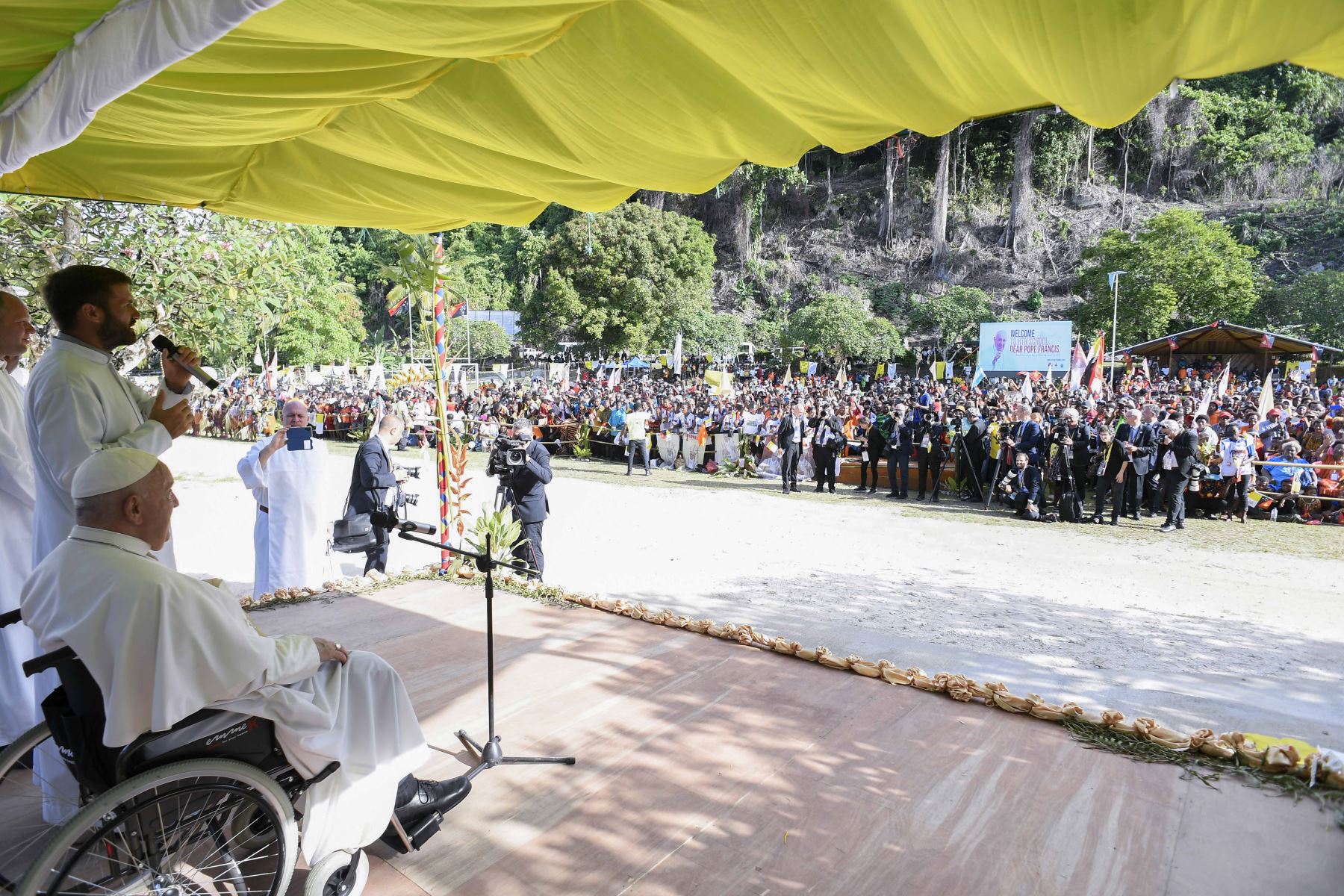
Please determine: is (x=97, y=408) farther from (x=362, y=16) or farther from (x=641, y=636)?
(x=641, y=636)

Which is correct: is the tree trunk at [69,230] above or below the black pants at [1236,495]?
above

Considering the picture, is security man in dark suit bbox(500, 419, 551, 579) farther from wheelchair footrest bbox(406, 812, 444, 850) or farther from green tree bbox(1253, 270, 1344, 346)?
green tree bbox(1253, 270, 1344, 346)

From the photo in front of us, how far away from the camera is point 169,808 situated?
1.91 metres

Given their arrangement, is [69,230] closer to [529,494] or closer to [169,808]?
[529,494]

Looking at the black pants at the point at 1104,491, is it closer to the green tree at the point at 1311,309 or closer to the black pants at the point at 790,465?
the black pants at the point at 790,465

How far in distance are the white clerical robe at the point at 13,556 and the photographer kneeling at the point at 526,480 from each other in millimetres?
3409

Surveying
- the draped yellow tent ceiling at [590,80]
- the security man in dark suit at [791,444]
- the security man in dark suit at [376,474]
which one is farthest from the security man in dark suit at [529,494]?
the security man in dark suit at [791,444]

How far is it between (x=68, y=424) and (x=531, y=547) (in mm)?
4233

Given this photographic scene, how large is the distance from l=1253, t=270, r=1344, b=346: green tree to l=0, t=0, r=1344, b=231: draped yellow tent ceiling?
40909mm

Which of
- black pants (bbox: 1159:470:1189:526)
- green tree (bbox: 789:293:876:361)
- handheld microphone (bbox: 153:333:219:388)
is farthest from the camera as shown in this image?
green tree (bbox: 789:293:876:361)

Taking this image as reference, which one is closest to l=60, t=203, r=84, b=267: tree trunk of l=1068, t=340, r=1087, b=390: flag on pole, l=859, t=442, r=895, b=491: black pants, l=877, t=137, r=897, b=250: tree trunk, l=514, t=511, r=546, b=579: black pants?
l=514, t=511, r=546, b=579: black pants

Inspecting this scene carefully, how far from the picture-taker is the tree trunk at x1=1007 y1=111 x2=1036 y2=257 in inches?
1976

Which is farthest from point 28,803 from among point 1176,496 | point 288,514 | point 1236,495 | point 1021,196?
point 1021,196

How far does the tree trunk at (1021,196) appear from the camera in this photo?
165 feet
